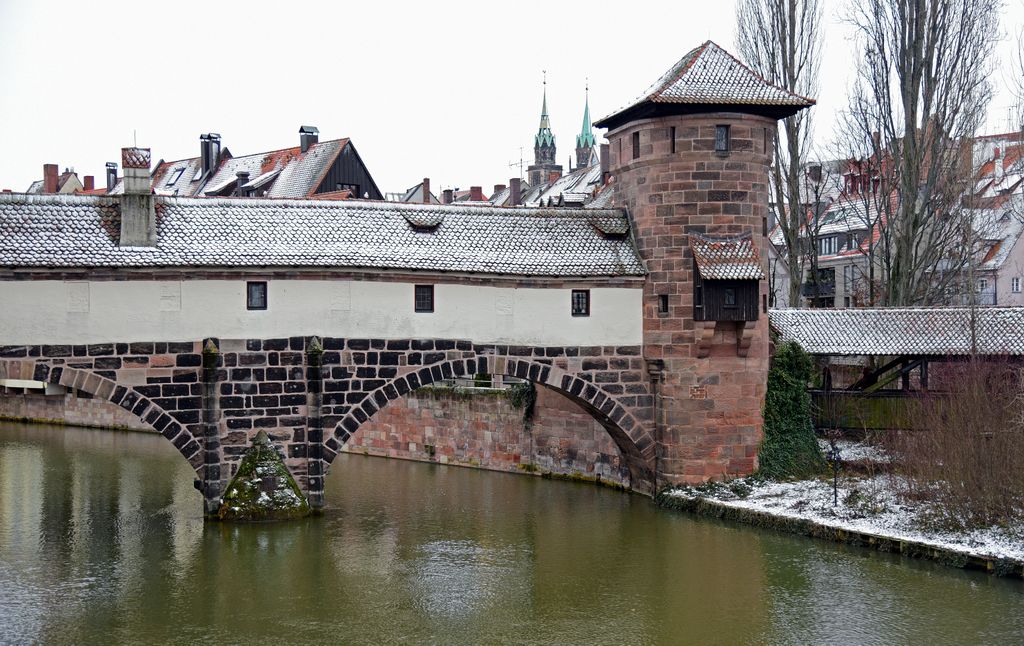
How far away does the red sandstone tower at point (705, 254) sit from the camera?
20.9m

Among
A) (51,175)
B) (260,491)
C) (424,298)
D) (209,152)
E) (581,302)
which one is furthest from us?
(51,175)

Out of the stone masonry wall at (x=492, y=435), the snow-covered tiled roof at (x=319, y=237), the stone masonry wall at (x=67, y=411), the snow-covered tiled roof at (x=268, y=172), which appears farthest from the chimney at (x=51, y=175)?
the snow-covered tiled roof at (x=319, y=237)

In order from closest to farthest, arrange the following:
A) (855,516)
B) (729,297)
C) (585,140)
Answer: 1. (855,516)
2. (729,297)
3. (585,140)

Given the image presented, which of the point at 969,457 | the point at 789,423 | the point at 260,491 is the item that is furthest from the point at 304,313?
the point at 969,457

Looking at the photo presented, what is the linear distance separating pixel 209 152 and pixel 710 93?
33.0m

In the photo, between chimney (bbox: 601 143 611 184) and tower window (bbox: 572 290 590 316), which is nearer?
tower window (bbox: 572 290 590 316)

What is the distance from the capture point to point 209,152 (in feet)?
162

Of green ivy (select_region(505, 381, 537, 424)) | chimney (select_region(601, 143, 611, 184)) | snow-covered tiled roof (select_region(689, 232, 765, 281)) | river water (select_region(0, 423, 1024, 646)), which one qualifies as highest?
chimney (select_region(601, 143, 611, 184))

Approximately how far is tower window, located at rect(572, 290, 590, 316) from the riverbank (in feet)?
11.8

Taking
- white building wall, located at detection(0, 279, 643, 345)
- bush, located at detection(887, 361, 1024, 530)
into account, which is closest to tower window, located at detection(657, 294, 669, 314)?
white building wall, located at detection(0, 279, 643, 345)

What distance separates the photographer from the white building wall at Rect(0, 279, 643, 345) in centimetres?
1848

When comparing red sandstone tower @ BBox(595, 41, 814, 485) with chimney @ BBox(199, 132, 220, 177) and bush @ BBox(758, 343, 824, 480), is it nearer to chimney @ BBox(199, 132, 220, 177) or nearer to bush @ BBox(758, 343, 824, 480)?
bush @ BBox(758, 343, 824, 480)

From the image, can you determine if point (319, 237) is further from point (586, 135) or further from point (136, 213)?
point (586, 135)

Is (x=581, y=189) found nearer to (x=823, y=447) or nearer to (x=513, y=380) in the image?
(x=513, y=380)
